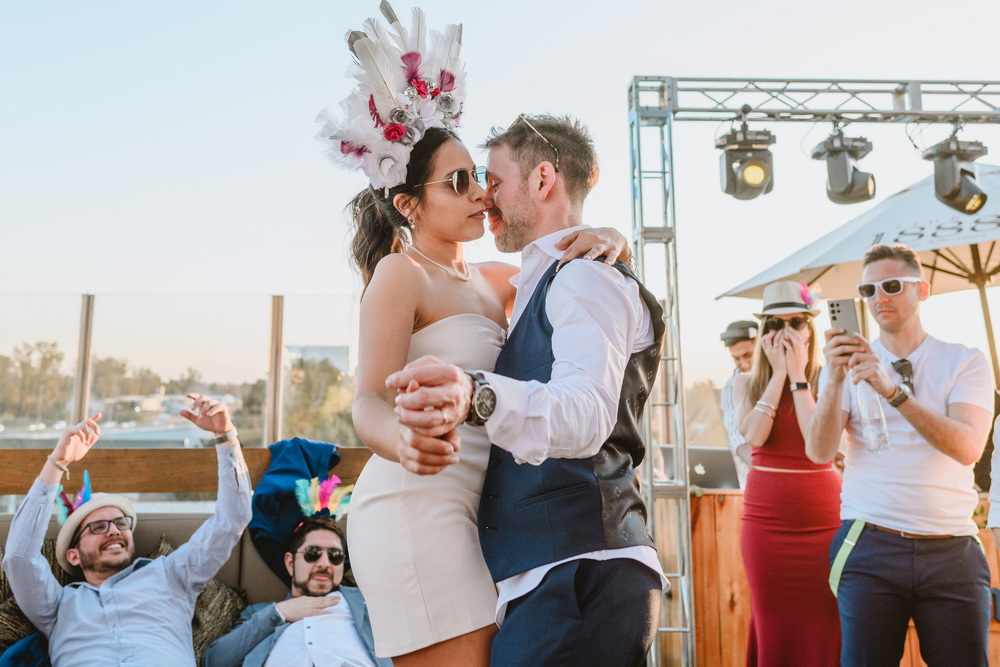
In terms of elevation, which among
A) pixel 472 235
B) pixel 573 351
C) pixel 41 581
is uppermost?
pixel 472 235

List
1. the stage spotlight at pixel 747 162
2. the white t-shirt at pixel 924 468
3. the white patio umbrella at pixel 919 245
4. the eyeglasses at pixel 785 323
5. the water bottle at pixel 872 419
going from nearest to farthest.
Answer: the white t-shirt at pixel 924 468
the water bottle at pixel 872 419
the eyeglasses at pixel 785 323
the stage spotlight at pixel 747 162
the white patio umbrella at pixel 919 245

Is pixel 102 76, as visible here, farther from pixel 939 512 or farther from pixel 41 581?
pixel 939 512

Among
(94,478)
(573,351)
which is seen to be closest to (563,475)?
(573,351)

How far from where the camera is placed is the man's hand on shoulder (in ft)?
11.6

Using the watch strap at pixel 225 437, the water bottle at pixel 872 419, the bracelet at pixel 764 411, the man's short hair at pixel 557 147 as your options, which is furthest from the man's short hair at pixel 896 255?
the watch strap at pixel 225 437

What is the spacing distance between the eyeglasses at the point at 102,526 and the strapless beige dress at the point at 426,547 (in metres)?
2.63

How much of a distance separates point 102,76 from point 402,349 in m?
10.4

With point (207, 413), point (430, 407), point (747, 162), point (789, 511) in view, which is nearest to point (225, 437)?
point (207, 413)

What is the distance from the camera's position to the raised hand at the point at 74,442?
11.0 ft

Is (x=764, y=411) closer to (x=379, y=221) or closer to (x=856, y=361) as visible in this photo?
(x=856, y=361)

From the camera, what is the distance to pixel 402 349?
4.73 feet

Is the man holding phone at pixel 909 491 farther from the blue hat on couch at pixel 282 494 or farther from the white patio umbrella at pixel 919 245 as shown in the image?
the white patio umbrella at pixel 919 245

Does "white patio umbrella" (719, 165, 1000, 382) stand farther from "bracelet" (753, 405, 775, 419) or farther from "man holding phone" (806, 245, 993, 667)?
"man holding phone" (806, 245, 993, 667)

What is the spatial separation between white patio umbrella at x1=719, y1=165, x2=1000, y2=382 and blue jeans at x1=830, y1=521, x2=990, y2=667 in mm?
3483
